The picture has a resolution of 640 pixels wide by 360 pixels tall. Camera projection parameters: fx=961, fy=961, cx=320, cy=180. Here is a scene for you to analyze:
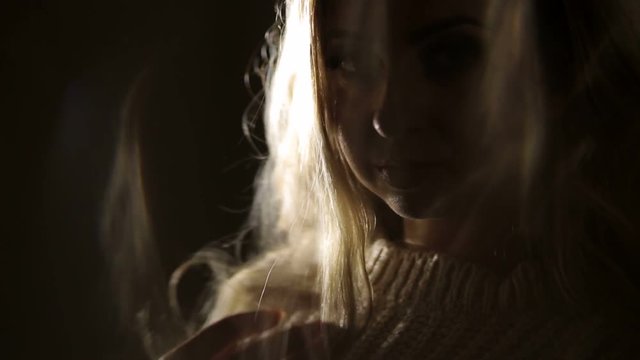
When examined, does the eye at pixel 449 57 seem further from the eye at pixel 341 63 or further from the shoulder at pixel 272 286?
the shoulder at pixel 272 286

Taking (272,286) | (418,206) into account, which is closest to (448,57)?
(418,206)

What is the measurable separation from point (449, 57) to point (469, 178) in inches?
3.3

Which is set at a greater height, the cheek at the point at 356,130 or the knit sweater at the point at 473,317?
the cheek at the point at 356,130

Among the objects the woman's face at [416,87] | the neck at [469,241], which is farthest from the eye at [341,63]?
the neck at [469,241]

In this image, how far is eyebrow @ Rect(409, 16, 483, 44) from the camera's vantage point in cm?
62

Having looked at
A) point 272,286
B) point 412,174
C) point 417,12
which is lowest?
point 272,286

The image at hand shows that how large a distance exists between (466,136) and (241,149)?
234mm

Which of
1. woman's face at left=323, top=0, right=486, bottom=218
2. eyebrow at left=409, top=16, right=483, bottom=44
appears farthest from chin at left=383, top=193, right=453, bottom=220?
eyebrow at left=409, top=16, right=483, bottom=44

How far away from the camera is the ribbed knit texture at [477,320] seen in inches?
24.7

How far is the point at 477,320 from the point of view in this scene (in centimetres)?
65

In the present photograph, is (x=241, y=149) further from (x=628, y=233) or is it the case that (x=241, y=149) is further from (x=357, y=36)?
(x=628, y=233)

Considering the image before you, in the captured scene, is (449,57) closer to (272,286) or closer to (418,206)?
(418,206)

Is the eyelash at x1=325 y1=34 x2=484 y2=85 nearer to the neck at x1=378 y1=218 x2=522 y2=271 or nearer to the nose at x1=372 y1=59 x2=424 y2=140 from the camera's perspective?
the nose at x1=372 y1=59 x2=424 y2=140

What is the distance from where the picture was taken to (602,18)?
638mm
